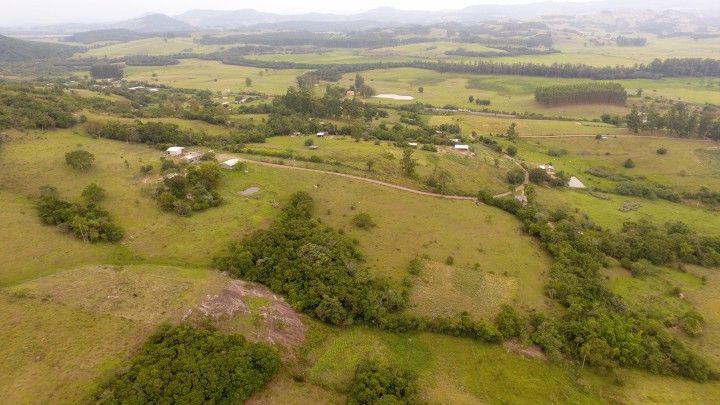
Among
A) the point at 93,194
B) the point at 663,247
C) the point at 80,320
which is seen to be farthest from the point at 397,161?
the point at 80,320

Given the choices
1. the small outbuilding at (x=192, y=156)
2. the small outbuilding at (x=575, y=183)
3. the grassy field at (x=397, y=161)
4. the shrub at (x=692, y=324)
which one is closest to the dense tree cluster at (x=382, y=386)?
the shrub at (x=692, y=324)

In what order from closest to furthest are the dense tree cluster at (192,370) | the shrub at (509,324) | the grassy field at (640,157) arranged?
the dense tree cluster at (192,370) < the shrub at (509,324) < the grassy field at (640,157)

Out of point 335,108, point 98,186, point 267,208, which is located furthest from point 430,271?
point 335,108

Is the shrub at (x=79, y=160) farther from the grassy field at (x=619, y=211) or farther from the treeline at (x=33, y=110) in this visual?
the grassy field at (x=619, y=211)

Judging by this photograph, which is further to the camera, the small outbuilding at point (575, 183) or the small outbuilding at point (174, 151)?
the small outbuilding at point (575, 183)

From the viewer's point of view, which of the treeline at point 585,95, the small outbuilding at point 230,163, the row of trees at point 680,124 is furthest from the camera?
the treeline at point 585,95

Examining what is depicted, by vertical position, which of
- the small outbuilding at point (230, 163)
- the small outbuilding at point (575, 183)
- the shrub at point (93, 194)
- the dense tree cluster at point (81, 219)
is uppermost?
the small outbuilding at point (230, 163)

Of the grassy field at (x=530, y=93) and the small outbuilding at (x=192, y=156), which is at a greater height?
the grassy field at (x=530, y=93)
